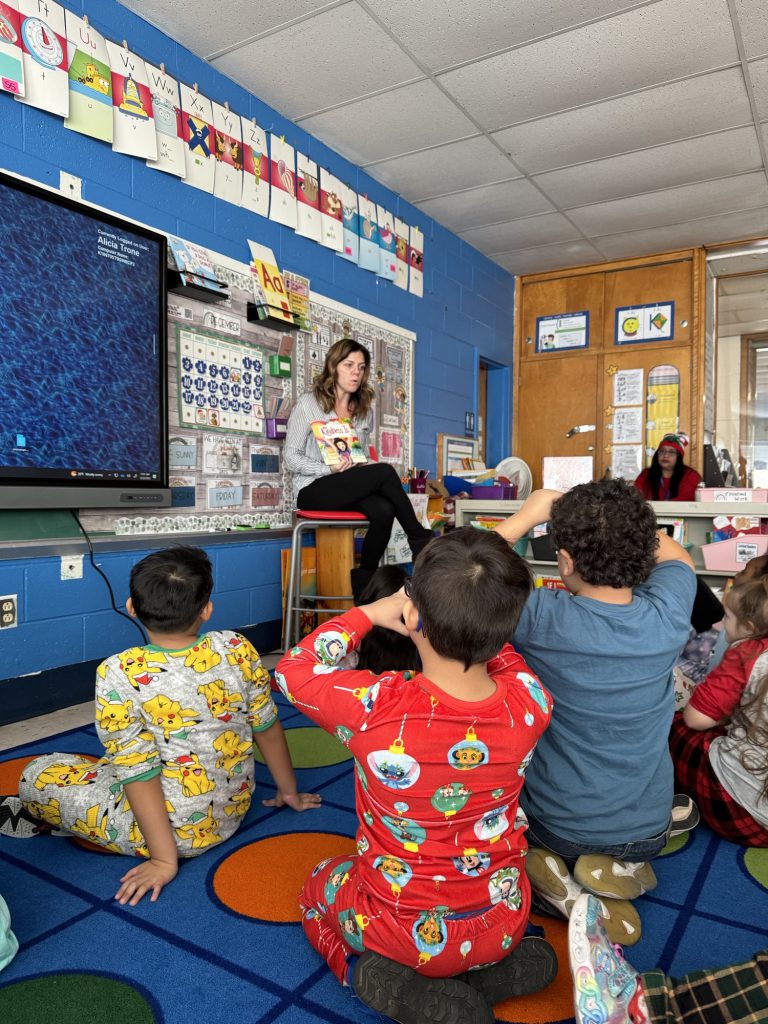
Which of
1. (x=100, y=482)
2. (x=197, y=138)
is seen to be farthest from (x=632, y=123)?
(x=100, y=482)

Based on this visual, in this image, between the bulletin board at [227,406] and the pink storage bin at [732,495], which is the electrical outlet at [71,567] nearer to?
the bulletin board at [227,406]

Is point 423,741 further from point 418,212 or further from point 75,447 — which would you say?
point 418,212

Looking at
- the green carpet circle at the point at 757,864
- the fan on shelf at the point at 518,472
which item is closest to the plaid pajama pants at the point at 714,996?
the green carpet circle at the point at 757,864

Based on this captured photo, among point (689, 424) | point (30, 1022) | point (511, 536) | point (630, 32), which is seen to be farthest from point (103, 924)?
point (689, 424)

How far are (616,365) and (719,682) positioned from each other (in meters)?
4.30

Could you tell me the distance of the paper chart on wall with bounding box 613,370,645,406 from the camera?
208 inches

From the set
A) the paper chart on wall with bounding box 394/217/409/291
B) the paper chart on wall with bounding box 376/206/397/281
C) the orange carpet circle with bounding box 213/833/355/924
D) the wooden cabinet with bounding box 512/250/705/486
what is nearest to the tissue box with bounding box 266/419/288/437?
the paper chart on wall with bounding box 376/206/397/281

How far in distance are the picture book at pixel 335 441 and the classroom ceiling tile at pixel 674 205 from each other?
7.89 ft

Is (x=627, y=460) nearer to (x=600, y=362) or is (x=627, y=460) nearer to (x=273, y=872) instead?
(x=600, y=362)

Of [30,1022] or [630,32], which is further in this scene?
[630,32]

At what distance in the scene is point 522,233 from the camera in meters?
4.84

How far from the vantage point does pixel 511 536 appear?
131 cm

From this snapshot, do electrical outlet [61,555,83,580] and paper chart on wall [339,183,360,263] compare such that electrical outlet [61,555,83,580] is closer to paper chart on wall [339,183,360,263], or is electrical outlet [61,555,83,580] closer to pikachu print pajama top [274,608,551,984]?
pikachu print pajama top [274,608,551,984]

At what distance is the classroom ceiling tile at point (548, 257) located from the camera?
513cm
